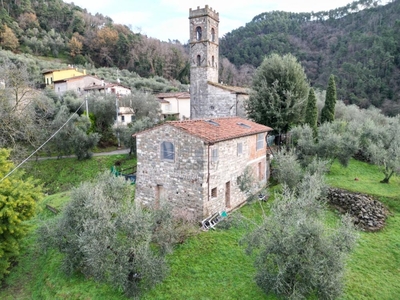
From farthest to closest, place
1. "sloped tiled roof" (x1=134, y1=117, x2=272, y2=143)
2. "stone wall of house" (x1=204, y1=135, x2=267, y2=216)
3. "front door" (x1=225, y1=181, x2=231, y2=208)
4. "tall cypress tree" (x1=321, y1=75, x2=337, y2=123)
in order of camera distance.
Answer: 1. "tall cypress tree" (x1=321, y1=75, x2=337, y2=123)
2. "front door" (x1=225, y1=181, x2=231, y2=208)
3. "stone wall of house" (x1=204, y1=135, x2=267, y2=216)
4. "sloped tiled roof" (x1=134, y1=117, x2=272, y2=143)

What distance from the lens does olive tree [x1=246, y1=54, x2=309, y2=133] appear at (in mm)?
25172

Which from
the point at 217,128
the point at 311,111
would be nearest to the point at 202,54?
the point at 311,111

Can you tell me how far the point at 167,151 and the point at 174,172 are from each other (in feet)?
3.77

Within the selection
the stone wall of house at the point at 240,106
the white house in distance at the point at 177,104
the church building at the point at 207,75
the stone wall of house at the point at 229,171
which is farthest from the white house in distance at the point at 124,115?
the stone wall of house at the point at 229,171

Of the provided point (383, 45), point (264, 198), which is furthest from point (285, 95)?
point (383, 45)

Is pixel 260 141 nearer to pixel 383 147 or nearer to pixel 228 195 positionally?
pixel 228 195

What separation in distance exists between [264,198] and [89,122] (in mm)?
23612

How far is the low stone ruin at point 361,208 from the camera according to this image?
1490 cm

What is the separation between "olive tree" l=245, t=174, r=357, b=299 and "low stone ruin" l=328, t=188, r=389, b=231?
7453 millimetres

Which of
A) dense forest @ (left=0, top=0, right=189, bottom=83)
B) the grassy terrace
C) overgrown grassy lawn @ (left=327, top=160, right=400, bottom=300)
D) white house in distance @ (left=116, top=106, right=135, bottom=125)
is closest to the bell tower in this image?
white house in distance @ (left=116, top=106, right=135, bottom=125)

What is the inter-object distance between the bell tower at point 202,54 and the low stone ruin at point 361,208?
53.2 ft

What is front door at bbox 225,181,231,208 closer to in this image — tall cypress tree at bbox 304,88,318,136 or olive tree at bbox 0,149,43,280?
olive tree at bbox 0,149,43,280

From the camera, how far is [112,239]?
9.93 meters

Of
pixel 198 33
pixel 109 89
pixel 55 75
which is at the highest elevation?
pixel 198 33
